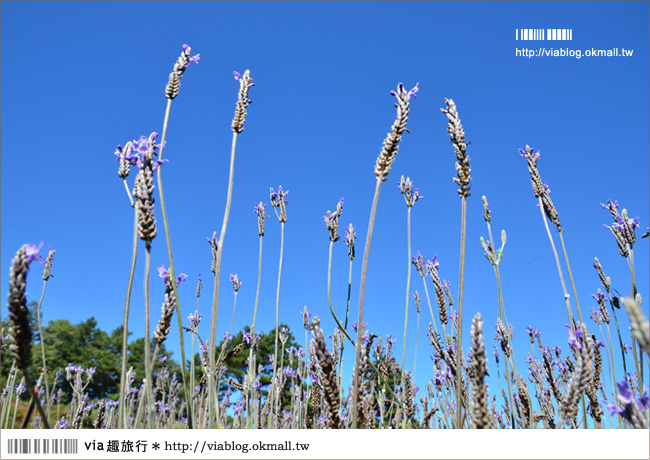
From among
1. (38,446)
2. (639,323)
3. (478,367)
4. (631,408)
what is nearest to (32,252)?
(38,446)

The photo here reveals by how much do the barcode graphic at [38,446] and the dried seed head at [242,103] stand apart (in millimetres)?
1475

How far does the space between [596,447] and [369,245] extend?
0.98m

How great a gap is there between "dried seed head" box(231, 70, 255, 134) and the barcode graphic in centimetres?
148

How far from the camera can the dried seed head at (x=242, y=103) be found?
196 cm

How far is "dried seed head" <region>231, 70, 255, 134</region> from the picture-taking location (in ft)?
6.44

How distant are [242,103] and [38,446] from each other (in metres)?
1.66

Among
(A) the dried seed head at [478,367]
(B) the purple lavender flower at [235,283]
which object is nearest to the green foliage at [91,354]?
(B) the purple lavender flower at [235,283]

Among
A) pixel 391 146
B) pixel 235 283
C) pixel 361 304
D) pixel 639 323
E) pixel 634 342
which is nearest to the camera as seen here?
pixel 639 323

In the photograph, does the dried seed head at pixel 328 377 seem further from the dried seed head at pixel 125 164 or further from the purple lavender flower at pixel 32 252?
the dried seed head at pixel 125 164

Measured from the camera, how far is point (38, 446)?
1333 millimetres

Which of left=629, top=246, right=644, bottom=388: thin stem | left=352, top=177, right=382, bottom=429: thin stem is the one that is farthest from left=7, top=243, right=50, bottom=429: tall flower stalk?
left=629, top=246, right=644, bottom=388: thin stem

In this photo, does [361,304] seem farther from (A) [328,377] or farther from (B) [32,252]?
(B) [32,252]

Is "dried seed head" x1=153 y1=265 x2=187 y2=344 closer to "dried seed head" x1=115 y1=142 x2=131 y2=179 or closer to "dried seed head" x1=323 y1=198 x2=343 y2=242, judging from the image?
"dried seed head" x1=115 y1=142 x2=131 y2=179

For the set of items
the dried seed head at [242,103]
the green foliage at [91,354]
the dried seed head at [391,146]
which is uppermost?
the dried seed head at [242,103]
